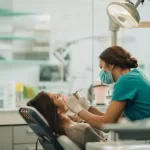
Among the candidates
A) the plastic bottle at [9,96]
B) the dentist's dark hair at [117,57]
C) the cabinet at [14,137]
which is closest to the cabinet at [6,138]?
the cabinet at [14,137]

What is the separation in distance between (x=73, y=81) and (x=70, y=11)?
692 millimetres

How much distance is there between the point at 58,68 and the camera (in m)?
3.64

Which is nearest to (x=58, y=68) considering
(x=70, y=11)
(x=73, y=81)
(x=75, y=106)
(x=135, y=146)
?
(x=73, y=81)

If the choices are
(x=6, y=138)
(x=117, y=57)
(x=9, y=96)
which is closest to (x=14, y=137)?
(x=6, y=138)

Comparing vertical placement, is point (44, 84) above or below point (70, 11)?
below

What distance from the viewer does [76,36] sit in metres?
3.65

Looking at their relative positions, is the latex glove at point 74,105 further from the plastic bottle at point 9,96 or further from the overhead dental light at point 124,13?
the plastic bottle at point 9,96

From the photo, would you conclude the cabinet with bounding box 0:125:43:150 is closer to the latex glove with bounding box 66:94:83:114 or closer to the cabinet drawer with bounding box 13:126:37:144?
the cabinet drawer with bounding box 13:126:37:144

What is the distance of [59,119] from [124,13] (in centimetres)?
80

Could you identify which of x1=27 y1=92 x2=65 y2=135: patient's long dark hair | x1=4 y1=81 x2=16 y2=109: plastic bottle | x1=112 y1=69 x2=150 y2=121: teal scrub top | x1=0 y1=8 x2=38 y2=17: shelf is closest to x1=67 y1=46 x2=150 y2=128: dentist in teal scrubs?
x1=112 y1=69 x2=150 y2=121: teal scrub top

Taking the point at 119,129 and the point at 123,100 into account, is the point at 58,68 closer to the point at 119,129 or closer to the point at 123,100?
the point at 123,100

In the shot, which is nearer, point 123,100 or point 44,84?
point 123,100

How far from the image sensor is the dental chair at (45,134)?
77.5 inches

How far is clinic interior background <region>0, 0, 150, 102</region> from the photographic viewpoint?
3564 mm
